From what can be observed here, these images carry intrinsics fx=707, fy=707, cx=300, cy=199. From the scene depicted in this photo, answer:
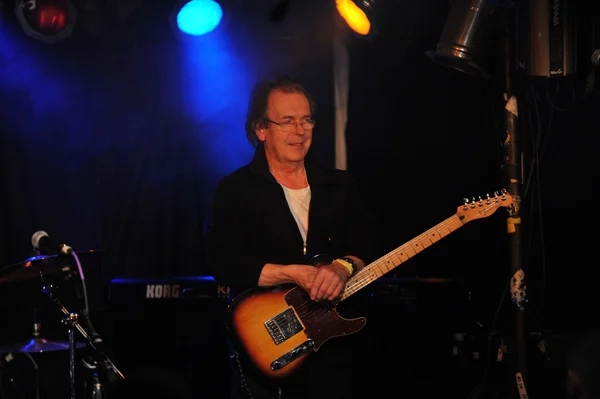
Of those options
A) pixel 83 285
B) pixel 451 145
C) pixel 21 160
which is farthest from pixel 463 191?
pixel 21 160

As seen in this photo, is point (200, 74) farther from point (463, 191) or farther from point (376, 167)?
point (463, 191)

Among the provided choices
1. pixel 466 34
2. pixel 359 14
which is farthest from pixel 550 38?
pixel 359 14

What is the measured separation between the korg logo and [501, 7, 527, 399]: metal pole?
2055mm

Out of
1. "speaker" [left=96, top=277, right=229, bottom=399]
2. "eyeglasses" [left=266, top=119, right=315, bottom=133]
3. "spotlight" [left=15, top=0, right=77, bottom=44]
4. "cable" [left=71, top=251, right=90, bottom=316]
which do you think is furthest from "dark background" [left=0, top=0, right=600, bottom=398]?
"eyeglasses" [left=266, top=119, right=315, bottom=133]

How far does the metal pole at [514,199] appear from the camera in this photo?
12.0 ft

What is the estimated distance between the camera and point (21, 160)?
5.11 meters

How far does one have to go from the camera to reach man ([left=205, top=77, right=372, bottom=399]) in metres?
3.01

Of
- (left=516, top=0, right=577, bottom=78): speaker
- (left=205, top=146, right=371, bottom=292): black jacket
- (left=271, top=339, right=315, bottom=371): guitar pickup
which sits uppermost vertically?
(left=516, top=0, right=577, bottom=78): speaker

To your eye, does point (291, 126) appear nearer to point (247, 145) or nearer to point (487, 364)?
point (487, 364)

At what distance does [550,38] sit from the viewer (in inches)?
146

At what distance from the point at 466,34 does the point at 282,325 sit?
1.79m

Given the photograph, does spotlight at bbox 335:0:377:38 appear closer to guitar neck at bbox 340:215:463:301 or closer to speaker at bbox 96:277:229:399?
guitar neck at bbox 340:215:463:301

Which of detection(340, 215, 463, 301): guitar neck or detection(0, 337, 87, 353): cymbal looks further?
detection(0, 337, 87, 353): cymbal

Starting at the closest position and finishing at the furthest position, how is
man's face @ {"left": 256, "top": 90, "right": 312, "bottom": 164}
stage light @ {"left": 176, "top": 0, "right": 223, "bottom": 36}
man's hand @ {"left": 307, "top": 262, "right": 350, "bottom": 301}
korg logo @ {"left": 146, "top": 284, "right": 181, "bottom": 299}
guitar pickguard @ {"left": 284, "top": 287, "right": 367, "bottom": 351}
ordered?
1. man's hand @ {"left": 307, "top": 262, "right": 350, "bottom": 301}
2. guitar pickguard @ {"left": 284, "top": 287, "right": 367, "bottom": 351}
3. man's face @ {"left": 256, "top": 90, "right": 312, "bottom": 164}
4. korg logo @ {"left": 146, "top": 284, "right": 181, "bottom": 299}
5. stage light @ {"left": 176, "top": 0, "right": 223, "bottom": 36}
